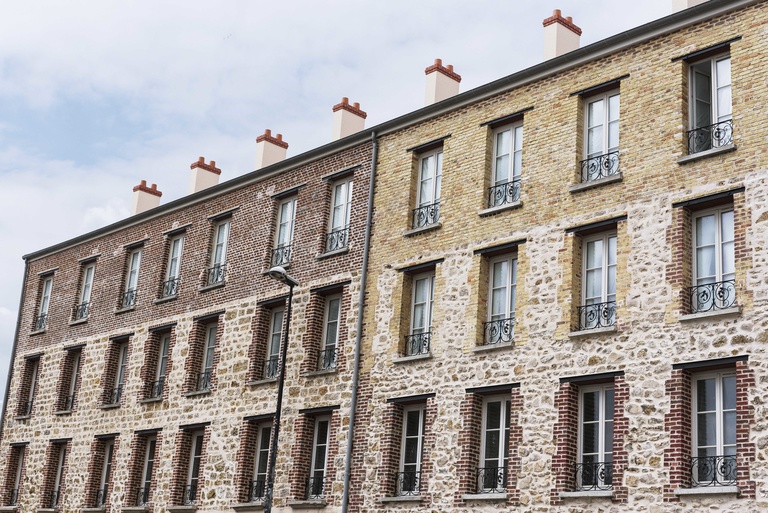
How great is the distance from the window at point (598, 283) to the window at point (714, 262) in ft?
5.29

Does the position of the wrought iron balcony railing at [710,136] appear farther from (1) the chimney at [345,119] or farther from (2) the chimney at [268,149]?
(2) the chimney at [268,149]

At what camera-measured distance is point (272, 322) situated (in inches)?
1041

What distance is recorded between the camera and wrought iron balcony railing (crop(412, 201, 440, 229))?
2319 centimetres

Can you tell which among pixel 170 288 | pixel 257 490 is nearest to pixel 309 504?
pixel 257 490

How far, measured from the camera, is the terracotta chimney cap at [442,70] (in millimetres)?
25438

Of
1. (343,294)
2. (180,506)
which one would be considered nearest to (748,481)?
(343,294)

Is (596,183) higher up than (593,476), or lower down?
higher up

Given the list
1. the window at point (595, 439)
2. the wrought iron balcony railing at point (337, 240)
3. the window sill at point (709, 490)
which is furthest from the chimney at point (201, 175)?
the window sill at point (709, 490)

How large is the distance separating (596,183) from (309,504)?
9013 millimetres

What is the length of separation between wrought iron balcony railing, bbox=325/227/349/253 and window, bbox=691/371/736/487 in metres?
9.62

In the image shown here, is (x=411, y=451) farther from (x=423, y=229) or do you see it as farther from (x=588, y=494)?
(x=588, y=494)

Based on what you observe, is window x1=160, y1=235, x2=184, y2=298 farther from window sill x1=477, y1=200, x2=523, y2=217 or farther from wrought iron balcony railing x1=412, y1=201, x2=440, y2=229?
window sill x1=477, y1=200, x2=523, y2=217

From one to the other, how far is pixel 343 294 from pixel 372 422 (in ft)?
10.4

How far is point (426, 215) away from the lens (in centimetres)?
2345
